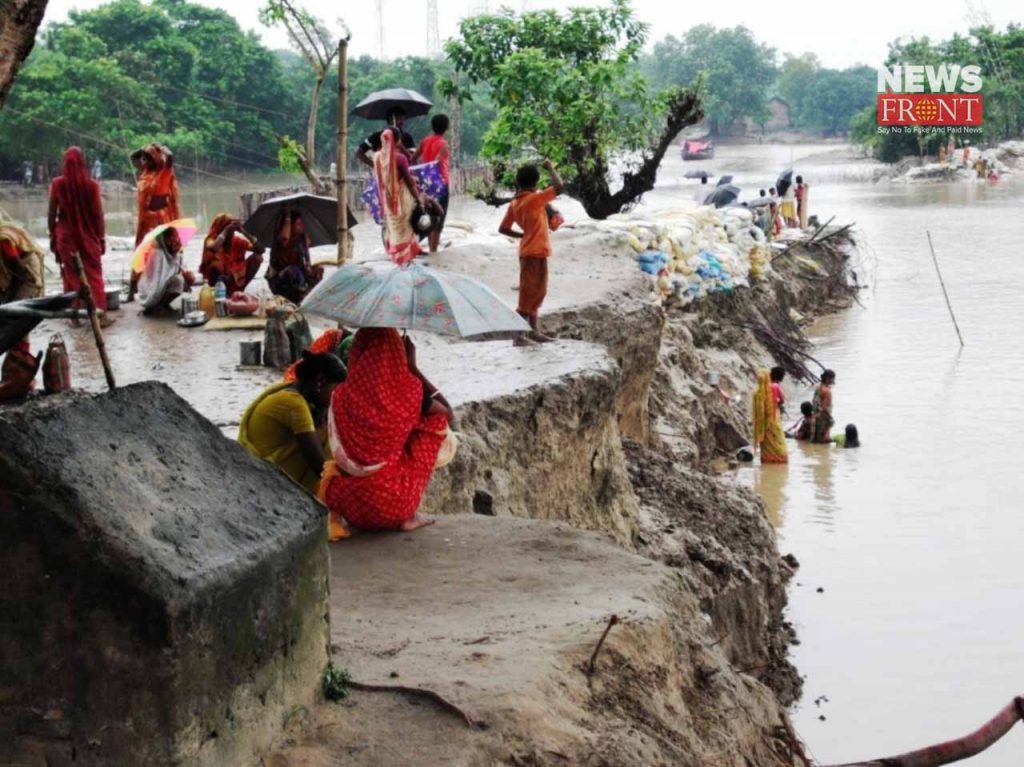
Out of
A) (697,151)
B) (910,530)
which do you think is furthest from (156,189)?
(697,151)

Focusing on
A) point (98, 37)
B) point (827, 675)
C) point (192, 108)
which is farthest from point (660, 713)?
point (98, 37)

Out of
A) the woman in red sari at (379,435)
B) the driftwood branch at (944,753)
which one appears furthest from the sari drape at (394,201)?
the driftwood branch at (944,753)

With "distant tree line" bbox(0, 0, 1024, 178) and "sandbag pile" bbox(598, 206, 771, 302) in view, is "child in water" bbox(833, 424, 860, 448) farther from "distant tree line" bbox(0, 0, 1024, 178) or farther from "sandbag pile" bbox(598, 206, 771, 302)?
"distant tree line" bbox(0, 0, 1024, 178)

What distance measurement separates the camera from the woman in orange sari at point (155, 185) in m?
11.1

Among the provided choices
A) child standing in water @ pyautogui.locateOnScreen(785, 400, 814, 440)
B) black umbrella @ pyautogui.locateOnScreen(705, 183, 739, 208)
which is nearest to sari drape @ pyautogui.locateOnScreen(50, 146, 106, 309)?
child standing in water @ pyautogui.locateOnScreen(785, 400, 814, 440)

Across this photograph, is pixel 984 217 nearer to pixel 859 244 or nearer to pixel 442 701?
pixel 859 244

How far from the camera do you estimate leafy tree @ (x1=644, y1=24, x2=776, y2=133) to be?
260 feet

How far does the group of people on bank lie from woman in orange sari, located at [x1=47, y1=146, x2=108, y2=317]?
6381 mm

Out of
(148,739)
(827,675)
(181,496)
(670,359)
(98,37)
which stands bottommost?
(827,675)

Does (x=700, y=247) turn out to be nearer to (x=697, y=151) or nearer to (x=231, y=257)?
(x=231, y=257)

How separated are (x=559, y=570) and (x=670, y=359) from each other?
30.8 feet

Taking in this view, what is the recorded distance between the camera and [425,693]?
3.80 metres

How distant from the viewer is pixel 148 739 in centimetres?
307

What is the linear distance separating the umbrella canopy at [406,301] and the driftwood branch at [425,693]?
1.75m
